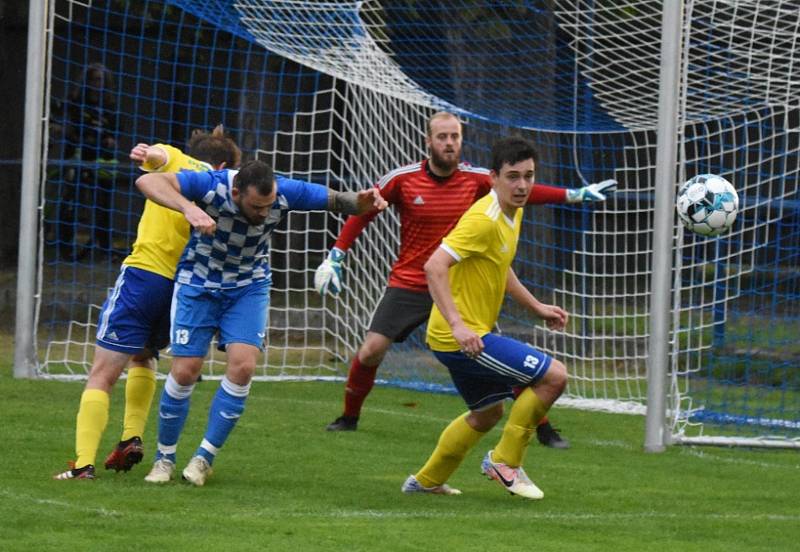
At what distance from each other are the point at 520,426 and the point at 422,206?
2.75 meters

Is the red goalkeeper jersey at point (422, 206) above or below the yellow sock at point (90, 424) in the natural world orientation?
above

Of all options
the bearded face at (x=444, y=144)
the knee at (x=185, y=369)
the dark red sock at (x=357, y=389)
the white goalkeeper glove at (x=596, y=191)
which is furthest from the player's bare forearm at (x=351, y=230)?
the knee at (x=185, y=369)

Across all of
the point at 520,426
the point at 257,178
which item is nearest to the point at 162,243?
the point at 257,178

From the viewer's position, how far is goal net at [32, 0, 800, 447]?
10.5 meters

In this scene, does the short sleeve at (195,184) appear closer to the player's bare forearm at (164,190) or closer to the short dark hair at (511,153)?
the player's bare forearm at (164,190)

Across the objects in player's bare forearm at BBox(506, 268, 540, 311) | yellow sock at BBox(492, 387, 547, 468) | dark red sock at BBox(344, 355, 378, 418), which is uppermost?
player's bare forearm at BBox(506, 268, 540, 311)

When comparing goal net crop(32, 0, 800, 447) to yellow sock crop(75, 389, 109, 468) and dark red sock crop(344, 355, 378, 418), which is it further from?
yellow sock crop(75, 389, 109, 468)

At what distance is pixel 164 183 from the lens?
7.04m

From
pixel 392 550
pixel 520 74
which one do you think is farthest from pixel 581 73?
pixel 392 550

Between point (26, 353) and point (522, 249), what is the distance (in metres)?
4.09

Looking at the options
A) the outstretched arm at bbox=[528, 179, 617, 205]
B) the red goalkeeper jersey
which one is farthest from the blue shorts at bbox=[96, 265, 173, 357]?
the red goalkeeper jersey

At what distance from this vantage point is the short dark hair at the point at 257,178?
23.1ft

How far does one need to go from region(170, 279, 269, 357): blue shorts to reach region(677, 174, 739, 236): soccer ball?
7.99ft

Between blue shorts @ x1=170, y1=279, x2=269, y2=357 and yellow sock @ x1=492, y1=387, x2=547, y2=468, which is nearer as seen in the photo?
yellow sock @ x1=492, y1=387, x2=547, y2=468
